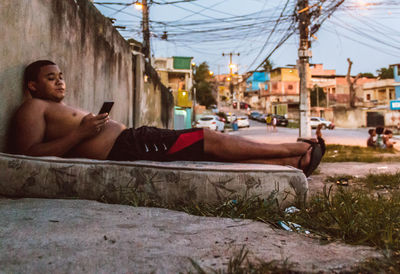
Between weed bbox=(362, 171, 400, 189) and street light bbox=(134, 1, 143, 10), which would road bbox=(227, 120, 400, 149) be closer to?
weed bbox=(362, 171, 400, 189)

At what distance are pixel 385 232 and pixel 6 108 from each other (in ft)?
8.51

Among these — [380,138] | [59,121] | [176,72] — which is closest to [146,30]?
[380,138]

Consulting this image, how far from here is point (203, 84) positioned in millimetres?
47469

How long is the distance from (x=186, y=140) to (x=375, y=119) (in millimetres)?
34860

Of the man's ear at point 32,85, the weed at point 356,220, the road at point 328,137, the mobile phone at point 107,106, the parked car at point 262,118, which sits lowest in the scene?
the road at point 328,137

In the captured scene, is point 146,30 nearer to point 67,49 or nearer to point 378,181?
point 67,49

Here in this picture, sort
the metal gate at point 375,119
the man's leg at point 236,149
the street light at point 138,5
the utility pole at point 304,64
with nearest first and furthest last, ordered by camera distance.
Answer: the man's leg at point 236,149
the utility pole at point 304,64
the street light at point 138,5
the metal gate at point 375,119

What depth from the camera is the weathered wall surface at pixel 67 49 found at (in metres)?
2.34

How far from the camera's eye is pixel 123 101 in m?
6.22

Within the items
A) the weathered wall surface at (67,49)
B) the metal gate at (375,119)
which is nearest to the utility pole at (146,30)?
the weathered wall surface at (67,49)

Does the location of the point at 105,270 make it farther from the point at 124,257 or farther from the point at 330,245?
the point at 330,245

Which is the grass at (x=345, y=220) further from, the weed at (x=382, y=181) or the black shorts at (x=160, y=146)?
the weed at (x=382, y=181)

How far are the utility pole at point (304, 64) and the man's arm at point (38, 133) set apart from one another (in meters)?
9.59

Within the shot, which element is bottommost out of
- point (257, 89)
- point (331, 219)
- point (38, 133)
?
point (331, 219)
